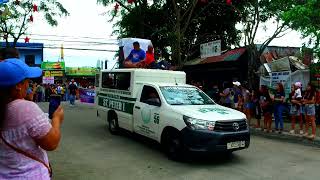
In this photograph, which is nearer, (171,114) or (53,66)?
(171,114)

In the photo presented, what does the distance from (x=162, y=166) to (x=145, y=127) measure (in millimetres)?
2014

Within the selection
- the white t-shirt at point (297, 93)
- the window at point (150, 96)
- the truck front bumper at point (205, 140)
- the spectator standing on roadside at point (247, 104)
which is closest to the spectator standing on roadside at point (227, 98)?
the spectator standing on roadside at point (247, 104)

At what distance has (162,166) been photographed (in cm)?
845

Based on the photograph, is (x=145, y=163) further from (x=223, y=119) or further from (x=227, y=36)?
(x=227, y=36)

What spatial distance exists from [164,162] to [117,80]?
14.6 ft

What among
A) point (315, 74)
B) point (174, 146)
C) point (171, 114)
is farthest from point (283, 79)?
point (174, 146)

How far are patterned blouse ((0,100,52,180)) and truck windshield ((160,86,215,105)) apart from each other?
274 inches

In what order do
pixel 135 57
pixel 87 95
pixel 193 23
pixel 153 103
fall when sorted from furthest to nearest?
pixel 87 95 → pixel 193 23 → pixel 135 57 → pixel 153 103

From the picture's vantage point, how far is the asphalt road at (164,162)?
771 centimetres

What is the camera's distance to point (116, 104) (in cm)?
1252

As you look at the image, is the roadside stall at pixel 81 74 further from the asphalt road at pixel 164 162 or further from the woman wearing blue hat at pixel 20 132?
the woman wearing blue hat at pixel 20 132

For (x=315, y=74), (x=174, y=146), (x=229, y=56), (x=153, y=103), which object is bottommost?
(x=174, y=146)

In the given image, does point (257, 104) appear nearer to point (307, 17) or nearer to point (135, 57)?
point (307, 17)

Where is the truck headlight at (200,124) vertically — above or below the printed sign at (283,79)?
below
